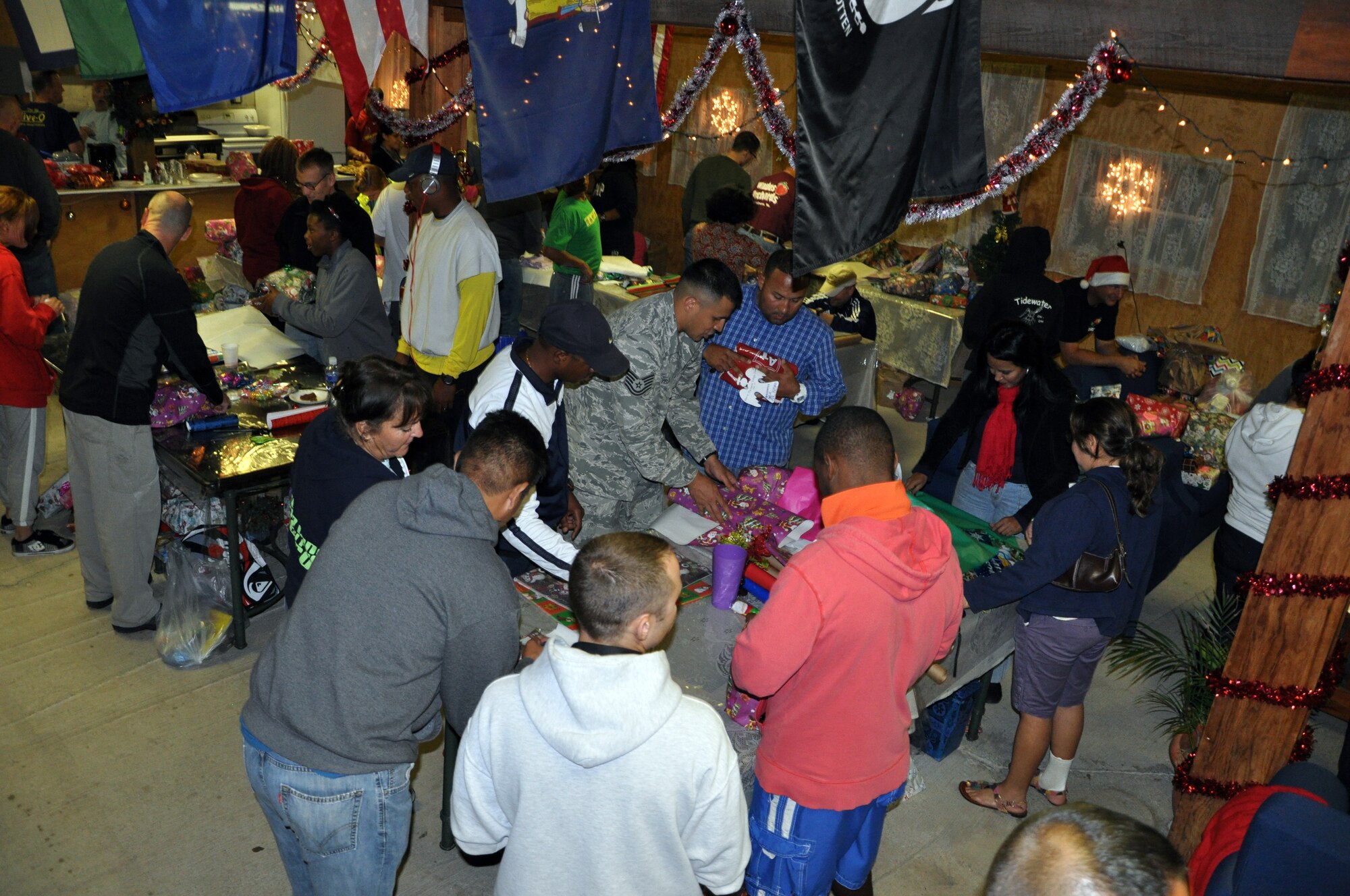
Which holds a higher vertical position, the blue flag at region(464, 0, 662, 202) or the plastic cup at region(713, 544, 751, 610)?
the blue flag at region(464, 0, 662, 202)

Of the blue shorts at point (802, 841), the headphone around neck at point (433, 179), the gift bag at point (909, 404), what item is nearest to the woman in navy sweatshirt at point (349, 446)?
the blue shorts at point (802, 841)

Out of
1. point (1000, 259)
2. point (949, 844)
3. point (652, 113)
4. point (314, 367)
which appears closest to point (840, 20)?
point (652, 113)

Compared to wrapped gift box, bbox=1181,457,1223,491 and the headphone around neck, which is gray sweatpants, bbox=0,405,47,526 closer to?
the headphone around neck

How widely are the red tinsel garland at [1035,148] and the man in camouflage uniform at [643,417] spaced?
2.89ft

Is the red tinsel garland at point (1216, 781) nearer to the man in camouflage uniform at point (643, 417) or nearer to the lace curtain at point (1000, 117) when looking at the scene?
the man in camouflage uniform at point (643, 417)

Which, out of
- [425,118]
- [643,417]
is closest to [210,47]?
[643,417]

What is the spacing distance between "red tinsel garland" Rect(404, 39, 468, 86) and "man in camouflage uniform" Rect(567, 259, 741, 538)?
3.36 metres

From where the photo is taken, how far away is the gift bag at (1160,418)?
18.2 feet

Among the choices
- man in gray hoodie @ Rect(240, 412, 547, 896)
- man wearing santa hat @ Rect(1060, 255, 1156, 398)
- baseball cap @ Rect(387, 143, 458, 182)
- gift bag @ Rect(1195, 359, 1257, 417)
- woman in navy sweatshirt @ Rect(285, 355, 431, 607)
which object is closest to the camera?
man in gray hoodie @ Rect(240, 412, 547, 896)

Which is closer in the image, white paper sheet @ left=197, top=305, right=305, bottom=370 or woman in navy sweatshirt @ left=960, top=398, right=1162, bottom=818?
woman in navy sweatshirt @ left=960, top=398, right=1162, bottom=818

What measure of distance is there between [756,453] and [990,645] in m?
1.45

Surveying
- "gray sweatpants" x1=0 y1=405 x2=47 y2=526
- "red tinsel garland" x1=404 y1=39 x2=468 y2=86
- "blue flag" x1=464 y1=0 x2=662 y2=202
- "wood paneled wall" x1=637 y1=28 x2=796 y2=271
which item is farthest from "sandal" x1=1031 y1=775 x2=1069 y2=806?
"wood paneled wall" x1=637 y1=28 x2=796 y2=271

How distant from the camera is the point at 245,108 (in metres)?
12.2

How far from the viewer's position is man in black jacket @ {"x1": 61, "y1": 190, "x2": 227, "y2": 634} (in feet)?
13.4
